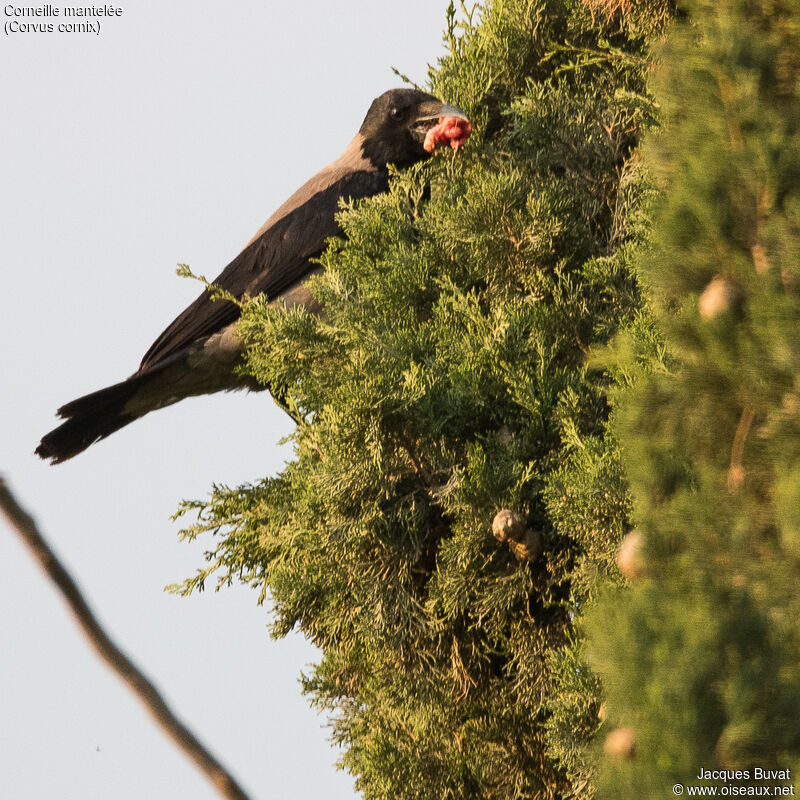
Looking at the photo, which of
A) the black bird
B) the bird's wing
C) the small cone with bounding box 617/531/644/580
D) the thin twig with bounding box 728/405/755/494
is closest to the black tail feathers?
the black bird

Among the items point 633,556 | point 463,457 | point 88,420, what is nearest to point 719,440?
point 633,556

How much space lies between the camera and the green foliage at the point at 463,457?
93.8 inches

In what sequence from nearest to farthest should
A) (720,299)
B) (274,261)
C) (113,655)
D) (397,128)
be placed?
(113,655) < (720,299) < (274,261) < (397,128)

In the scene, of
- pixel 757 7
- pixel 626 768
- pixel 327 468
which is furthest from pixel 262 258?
pixel 626 768

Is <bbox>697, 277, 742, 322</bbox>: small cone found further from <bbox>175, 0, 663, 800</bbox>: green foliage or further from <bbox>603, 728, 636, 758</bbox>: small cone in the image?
<bbox>175, 0, 663, 800</bbox>: green foliage

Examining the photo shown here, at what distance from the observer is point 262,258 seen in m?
4.53

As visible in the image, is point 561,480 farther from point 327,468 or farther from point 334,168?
point 334,168

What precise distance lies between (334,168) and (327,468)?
110 inches

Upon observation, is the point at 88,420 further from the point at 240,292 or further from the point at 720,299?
the point at 720,299

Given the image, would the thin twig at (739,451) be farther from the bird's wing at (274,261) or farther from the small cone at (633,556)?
the bird's wing at (274,261)

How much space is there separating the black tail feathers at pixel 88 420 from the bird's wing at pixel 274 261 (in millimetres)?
199

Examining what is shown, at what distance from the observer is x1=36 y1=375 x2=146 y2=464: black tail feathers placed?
4.23 metres

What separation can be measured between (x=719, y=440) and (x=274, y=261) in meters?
3.23

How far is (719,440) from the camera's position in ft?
4.82
